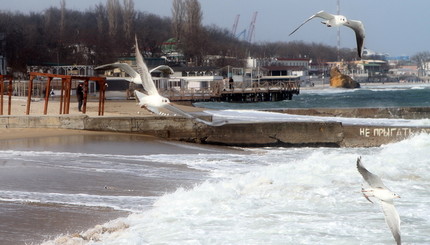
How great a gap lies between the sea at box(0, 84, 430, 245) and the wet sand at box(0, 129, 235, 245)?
16 mm

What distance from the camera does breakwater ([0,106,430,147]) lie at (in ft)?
70.3

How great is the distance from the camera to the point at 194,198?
11000 millimetres

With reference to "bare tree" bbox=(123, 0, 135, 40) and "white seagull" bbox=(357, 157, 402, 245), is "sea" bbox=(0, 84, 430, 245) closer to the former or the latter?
"white seagull" bbox=(357, 157, 402, 245)

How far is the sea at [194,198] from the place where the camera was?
887 centimetres

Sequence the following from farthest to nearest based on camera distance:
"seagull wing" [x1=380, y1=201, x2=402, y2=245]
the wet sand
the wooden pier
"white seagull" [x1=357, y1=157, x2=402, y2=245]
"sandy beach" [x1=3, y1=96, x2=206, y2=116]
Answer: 1. the wooden pier
2. "sandy beach" [x1=3, y1=96, x2=206, y2=116]
3. the wet sand
4. "white seagull" [x1=357, y1=157, x2=402, y2=245]
5. "seagull wing" [x1=380, y1=201, x2=402, y2=245]

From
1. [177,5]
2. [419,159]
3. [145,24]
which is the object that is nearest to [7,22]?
[177,5]

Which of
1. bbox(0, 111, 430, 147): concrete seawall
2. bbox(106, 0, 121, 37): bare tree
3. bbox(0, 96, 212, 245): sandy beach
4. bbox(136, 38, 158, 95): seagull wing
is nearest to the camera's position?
bbox(0, 96, 212, 245): sandy beach

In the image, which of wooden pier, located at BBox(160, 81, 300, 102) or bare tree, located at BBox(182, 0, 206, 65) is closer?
wooden pier, located at BBox(160, 81, 300, 102)

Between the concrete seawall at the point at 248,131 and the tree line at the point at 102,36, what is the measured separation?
6538 cm

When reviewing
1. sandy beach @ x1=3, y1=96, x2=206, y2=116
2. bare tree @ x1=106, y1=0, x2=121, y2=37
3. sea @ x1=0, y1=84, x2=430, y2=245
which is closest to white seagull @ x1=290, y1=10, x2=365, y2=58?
sea @ x1=0, y1=84, x2=430, y2=245

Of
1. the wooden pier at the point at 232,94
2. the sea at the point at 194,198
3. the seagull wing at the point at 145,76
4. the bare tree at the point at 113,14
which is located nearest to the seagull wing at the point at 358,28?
the sea at the point at 194,198

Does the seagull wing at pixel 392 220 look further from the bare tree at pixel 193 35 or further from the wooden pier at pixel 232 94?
the bare tree at pixel 193 35

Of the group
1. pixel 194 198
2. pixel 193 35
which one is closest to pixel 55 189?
pixel 194 198

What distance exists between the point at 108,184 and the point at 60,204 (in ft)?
6.31
